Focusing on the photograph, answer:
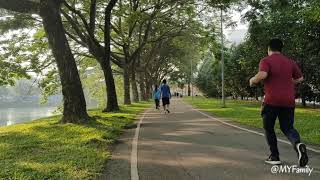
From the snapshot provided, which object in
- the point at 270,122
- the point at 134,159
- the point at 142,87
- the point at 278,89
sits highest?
the point at 142,87

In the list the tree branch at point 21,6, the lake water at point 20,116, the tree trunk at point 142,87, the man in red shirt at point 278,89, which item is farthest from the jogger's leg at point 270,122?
the tree trunk at point 142,87

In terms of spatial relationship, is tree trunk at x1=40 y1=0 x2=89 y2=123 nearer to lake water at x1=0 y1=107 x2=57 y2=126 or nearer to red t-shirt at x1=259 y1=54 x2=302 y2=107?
red t-shirt at x1=259 y1=54 x2=302 y2=107

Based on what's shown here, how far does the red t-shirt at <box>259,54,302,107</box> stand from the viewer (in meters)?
7.46

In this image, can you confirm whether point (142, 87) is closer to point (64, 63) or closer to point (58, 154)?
point (64, 63)

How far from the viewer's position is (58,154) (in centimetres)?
970

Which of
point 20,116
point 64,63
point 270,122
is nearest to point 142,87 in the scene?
point 20,116

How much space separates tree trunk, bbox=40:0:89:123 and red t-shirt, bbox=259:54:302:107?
10612 millimetres

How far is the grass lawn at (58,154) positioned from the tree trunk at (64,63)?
230 centimetres

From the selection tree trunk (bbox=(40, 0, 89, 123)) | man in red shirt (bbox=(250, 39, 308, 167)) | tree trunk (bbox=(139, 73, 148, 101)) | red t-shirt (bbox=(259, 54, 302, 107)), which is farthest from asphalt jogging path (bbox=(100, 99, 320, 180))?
tree trunk (bbox=(139, 73, 148, 101))

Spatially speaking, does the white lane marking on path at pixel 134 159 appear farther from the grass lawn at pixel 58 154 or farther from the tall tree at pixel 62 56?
the tall tree at pixel 62 56

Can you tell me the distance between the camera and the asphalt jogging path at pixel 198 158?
24.0 feet

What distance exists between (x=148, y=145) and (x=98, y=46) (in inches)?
616

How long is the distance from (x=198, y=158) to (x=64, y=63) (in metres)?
9.38

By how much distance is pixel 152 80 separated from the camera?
7100 cm
